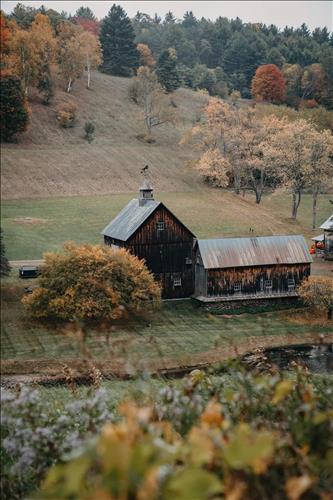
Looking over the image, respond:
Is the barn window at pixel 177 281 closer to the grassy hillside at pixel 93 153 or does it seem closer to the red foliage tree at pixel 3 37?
the grassy hillside at pixel 93 153

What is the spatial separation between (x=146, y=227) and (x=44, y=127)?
4407cm

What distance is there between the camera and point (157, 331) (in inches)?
1503

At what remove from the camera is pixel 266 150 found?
74375mm

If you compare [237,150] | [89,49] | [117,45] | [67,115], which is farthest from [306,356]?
[117,45]

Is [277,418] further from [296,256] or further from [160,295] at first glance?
[296,256]

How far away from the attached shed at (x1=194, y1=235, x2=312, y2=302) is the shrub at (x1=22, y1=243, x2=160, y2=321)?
527cm

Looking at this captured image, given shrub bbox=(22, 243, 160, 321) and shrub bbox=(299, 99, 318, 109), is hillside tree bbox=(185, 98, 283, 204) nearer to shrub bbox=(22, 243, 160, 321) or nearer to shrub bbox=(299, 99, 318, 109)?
shrub bbox=(299, 99, 318, 109)

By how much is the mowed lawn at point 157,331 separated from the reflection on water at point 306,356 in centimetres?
133

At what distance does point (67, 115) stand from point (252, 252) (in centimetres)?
4742

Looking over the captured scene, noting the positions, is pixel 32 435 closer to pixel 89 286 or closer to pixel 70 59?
pixel 89 286

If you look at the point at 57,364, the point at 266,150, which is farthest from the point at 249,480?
the point at 266,150

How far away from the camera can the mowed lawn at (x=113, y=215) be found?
57.5m

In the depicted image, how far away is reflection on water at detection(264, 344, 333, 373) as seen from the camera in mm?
32947

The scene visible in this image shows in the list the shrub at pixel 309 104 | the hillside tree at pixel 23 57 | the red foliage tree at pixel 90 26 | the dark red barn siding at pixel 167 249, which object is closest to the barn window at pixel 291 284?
the dark red barn siding at pixel 167 249
